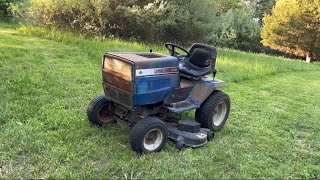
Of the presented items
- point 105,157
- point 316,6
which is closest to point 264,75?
point 105,157

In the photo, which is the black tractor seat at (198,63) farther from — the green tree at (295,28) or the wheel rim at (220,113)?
the green tree at (295,28)

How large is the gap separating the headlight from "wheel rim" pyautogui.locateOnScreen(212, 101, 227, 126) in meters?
1.53

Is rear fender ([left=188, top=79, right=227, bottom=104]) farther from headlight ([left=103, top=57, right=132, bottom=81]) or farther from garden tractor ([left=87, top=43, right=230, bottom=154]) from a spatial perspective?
headlight ([left=103, top=57, right=132, bottom=81])

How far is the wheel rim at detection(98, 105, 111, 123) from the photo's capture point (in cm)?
411

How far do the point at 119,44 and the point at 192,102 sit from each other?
616cm

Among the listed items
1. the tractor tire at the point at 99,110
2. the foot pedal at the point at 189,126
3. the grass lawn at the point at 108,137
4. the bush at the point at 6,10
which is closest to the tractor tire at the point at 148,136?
the grass lawn at the point at 108,137

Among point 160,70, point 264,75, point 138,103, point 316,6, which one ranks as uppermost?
point 316,6

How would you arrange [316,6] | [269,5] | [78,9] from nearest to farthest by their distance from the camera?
[78,9], [316,6], [269,5]

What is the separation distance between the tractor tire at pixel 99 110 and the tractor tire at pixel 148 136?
75cm

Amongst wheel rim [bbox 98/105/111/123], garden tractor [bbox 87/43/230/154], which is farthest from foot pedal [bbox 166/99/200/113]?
wheel rim [bbox 98/105/111/123]

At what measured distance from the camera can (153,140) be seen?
142 inches

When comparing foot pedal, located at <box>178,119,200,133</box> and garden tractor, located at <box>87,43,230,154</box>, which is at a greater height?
garden tractor, located at <box>87,43,230,154</box>

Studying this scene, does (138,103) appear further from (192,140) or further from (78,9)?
(78,9)

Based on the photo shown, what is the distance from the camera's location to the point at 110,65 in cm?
370
